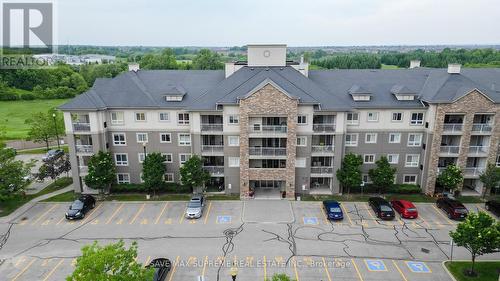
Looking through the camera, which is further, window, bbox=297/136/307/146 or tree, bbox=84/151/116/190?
window, bbox=297/136/307/146

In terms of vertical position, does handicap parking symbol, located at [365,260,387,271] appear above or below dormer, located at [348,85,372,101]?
below

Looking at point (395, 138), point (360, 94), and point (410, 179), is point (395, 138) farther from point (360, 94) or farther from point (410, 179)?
point (360, 94)

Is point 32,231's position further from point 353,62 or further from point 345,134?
point 353,62

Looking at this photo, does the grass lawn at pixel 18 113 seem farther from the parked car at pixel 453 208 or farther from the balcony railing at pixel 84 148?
the parked car at pixel 453 208

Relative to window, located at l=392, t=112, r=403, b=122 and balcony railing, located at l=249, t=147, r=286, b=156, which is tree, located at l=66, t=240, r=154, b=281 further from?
window, located at l=392, t=112, r=403, b=122

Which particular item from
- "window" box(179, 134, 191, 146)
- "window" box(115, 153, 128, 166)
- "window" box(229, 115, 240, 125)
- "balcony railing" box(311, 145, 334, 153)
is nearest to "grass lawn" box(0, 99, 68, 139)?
"window" box(115, 153, 128, 166)

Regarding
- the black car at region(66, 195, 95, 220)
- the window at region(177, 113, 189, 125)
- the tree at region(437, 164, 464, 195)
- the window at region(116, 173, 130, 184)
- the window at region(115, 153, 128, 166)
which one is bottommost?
the black car at region(66, 195, 95, 220)

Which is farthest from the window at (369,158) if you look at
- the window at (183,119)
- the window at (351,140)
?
the window at (183,119)

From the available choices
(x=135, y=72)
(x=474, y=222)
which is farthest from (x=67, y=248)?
(x=474, y=222)
